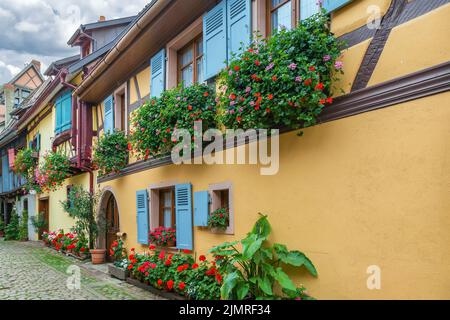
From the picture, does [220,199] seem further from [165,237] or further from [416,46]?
[416,46]

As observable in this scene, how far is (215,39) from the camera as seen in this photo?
6156mm

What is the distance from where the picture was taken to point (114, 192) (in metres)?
10.1

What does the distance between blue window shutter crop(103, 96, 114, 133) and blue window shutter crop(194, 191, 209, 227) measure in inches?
182

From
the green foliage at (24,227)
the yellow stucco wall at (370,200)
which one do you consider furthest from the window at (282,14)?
the green foliage at (24,227)

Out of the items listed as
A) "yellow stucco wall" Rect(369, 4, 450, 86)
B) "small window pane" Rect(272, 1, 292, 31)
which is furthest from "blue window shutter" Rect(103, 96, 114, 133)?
"yellow stucco wall" Rect(369, 4, 450, 86)

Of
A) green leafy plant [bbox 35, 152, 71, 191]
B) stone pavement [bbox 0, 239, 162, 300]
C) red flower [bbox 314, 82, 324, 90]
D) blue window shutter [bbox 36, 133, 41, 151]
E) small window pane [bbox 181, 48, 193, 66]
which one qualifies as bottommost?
stone pavement [bbox 0, 239, 162, 300]

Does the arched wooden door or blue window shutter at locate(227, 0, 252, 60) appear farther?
the arched wooden door

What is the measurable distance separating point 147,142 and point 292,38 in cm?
331

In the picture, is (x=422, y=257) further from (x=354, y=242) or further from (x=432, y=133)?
(x=432, y=133)

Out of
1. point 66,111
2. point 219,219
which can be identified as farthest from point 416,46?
point 66,111

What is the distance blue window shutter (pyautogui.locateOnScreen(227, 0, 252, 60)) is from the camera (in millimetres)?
5465

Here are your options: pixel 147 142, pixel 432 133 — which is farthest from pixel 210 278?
pixel 432 133

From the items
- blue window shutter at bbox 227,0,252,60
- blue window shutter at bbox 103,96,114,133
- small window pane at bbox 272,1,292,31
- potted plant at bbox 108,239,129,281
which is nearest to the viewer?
small window pane at bbox 272,1,292,31

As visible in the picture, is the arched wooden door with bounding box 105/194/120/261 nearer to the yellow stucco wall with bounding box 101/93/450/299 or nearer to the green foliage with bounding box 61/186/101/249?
the green foliage with bounding box 61/186/101/249
